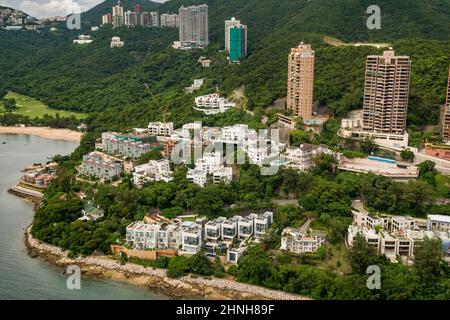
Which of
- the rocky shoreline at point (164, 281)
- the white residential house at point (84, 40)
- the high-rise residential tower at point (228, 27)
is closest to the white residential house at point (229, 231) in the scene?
the rocky shoreline at point (164, 281)

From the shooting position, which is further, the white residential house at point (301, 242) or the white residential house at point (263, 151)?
the white residential house at point (263, 151)

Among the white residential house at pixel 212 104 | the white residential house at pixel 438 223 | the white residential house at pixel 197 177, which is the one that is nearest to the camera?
the white residential house at pixel 438 223

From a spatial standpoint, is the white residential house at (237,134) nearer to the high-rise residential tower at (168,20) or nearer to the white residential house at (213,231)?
the white residential house at (213,231)

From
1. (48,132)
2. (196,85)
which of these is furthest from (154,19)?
(48,132)

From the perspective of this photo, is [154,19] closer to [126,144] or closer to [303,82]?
[126,144]

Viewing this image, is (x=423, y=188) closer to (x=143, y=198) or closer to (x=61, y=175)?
(x=143, y=198)

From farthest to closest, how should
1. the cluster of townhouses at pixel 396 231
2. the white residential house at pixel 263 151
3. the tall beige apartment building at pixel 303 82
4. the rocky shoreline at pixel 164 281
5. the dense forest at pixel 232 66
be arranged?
the dense forest at pixel 232 66, the tall beige apartment building at pixel 303 82, the white residential house at pixel 263 151, the cluster of townhouses at pixel 396 231, the rocky shoreline at pixel 164 281
